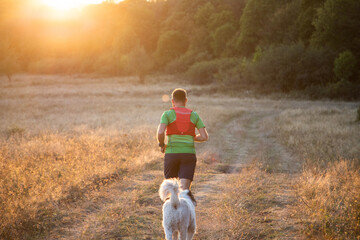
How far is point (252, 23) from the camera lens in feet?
191

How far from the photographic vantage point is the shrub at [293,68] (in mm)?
36812

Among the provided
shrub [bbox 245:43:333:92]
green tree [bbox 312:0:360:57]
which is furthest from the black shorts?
green tree [bbox 312:0:360:57]

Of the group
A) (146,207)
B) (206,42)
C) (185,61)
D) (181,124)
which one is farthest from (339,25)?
(206,42)

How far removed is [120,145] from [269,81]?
32.7m

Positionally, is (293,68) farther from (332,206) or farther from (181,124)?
(181,124)

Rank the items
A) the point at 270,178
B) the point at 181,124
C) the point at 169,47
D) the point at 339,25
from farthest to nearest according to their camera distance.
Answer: the point at 169,47, the point at 339,25, the point at 270,178, the point at 181,124

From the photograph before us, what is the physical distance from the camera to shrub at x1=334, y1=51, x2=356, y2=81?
1347 inches

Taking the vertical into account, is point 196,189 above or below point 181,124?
below

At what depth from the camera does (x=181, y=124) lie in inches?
164

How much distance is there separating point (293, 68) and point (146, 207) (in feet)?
121

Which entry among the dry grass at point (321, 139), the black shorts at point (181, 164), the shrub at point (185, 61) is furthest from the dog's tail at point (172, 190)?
the shrub at point (185, 61)

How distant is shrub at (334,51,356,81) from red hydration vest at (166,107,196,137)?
3626 cm

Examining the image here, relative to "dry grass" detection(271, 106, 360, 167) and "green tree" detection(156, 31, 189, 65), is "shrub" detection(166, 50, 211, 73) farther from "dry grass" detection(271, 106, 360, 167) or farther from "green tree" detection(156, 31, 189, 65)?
"dry grass" detection(271, 106, 360, 167)

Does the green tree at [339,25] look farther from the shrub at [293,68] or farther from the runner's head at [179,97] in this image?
the runner's head at [179,97]
